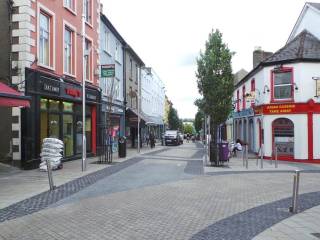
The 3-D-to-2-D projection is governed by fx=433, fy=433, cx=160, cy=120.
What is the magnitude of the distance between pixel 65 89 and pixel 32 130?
3.89 m

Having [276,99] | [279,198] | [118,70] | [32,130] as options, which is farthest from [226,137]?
[279,198]

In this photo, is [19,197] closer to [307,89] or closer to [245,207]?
[245,207]

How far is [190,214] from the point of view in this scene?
9.02 m

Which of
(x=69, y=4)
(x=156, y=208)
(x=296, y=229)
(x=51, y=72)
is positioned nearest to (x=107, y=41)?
(x=69, y=4)

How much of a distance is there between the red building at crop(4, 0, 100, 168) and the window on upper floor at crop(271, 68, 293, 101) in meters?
10.7

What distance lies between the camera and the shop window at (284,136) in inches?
1000

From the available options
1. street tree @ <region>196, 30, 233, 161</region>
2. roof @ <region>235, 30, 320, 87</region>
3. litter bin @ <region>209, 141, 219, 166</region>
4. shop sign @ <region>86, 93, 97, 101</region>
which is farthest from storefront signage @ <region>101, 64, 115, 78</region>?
roof @ <region>235, 30, 320, 87</region>

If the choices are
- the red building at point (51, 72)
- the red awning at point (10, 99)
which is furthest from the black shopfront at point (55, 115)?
the red awning at point (10, 99)

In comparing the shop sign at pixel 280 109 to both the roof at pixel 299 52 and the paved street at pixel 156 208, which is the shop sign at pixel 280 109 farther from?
the paved street at pixel 156 208

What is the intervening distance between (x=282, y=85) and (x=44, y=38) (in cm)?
1448

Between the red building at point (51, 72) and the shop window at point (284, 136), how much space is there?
35.3 feet

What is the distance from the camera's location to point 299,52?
25703 millimetres

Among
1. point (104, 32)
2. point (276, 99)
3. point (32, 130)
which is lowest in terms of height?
point (32, 130)

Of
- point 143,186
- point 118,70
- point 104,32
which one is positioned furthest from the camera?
point 118,70
